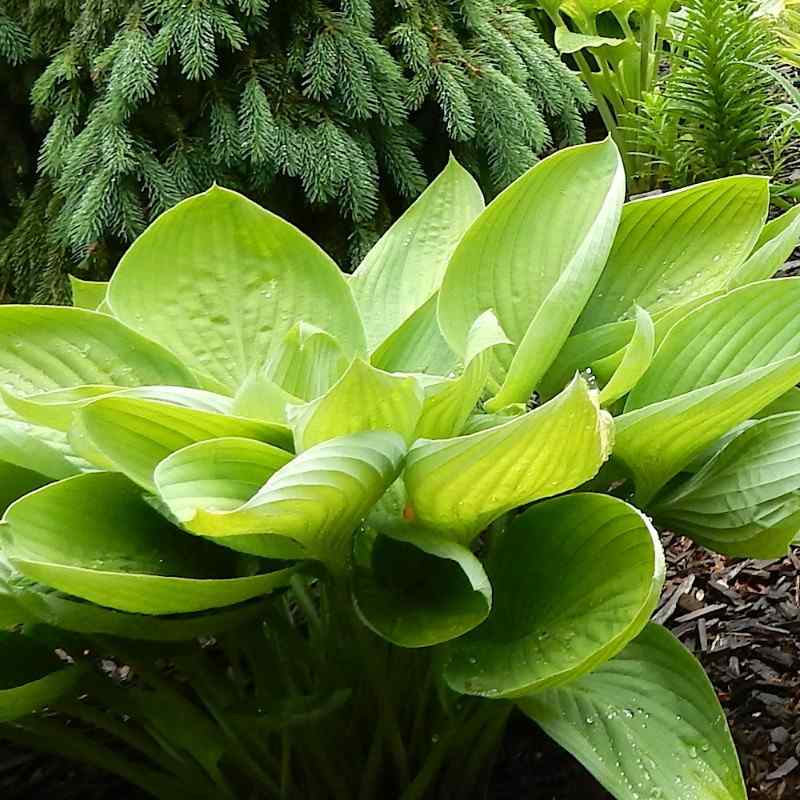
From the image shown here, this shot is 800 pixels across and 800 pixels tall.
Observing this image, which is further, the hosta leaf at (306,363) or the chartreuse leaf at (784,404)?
the chartreuse leaf at (784,404)

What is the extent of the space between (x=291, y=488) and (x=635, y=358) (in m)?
0.34

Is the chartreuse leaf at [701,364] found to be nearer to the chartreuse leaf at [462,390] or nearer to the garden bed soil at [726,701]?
the chartreuse leaf at [462,390]

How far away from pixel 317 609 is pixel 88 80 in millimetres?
1904

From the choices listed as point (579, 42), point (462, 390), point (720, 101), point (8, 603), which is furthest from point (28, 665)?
point (579, 42)

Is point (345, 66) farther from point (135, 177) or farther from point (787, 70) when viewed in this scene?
point (787, 70)

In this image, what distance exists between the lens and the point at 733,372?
1.01 m

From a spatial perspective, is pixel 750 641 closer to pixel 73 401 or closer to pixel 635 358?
pixel 635 358

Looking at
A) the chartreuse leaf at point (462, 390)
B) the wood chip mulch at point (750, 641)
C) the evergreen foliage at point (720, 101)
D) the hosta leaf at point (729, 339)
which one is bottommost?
the wood chip mulch at point (750, 641)

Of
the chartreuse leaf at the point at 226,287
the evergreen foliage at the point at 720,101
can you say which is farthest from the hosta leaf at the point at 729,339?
the evergreen foliage at the point at 720,101

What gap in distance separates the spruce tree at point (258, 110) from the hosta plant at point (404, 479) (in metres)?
1.25

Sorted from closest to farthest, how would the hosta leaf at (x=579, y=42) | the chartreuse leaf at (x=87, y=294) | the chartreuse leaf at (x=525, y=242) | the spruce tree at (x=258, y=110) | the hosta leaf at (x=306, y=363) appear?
1. the hosta leaf at (x=306, y=363)
2. the chartreuse leaf at (x=525, y=242)
3. the chartreuse leaf at (x=87, y=294)
4. the spruce tree at (x=258, y=110)
5. the hosta leaf at (x=579, y=42)

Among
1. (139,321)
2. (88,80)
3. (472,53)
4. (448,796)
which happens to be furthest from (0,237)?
(448,796)

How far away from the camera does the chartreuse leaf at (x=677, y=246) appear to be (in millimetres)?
1127

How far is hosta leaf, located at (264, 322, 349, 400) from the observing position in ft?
3.12
